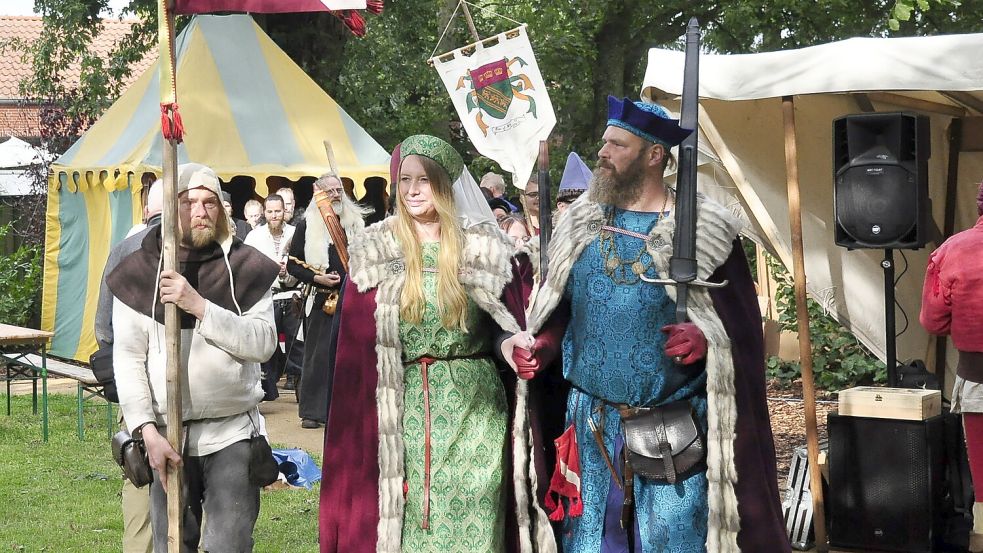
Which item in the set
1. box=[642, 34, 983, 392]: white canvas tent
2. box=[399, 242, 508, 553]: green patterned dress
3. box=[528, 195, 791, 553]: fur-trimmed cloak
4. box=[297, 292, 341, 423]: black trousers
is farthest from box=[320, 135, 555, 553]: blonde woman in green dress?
box=[297, 292, 341, 423]: black trousers

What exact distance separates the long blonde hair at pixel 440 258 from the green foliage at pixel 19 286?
1334 centimetres

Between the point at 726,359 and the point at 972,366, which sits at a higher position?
the point at 726,359

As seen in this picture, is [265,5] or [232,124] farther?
[232,124]

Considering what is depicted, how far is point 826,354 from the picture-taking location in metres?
13.0

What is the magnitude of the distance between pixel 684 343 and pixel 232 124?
36.0ft

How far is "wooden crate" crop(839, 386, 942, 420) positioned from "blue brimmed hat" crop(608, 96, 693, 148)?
3.22m

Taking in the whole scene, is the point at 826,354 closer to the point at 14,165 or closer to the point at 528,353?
the point at 528,353

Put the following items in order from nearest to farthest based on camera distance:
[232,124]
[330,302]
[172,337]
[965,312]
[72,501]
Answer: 1. [172,337]
2. [965,312]
3. [72,501]
4. [330,302]
5. [232,124]

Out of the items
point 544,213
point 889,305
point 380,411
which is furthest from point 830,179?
point 380,411

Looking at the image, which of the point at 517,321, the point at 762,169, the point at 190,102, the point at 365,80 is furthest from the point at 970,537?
the point at 365,80

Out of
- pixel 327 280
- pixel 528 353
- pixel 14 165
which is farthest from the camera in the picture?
pixel 14 165

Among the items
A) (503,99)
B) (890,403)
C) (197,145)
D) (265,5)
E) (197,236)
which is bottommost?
(890,403)

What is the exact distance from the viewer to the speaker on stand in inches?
268

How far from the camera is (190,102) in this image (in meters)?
14.1
